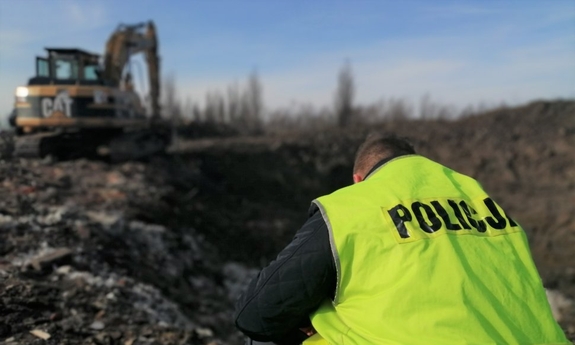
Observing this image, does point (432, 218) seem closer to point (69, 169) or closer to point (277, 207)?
point (69, 169)

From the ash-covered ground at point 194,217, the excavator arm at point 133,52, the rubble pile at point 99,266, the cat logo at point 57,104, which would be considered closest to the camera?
the rubble pile at point 99,266

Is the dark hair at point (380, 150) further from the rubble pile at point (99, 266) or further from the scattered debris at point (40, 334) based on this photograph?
the scattered debris at point (40, 334)

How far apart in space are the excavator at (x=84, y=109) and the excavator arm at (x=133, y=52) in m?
0.02

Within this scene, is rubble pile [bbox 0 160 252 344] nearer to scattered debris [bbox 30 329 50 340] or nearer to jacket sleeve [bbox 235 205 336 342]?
scattered debris [bbox 30 329 50 340]

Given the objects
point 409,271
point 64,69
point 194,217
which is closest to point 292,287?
point 409,271

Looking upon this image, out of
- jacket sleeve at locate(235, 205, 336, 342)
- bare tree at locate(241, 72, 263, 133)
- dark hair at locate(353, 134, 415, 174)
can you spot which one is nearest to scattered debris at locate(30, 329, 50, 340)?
jacket sleeve at locate(235, 205, 336, 342)

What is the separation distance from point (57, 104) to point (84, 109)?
1.68 feet

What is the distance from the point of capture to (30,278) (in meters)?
4.98

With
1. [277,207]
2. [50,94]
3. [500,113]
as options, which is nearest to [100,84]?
[50,94]

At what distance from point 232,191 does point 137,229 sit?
19.5 feet

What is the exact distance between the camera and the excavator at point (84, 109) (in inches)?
447

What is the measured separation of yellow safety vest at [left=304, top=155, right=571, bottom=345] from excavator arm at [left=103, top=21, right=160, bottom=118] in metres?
11.4

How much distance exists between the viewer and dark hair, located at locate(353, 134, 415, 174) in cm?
230

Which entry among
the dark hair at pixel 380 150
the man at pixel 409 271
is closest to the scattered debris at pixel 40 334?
the man at pixel 409 271
